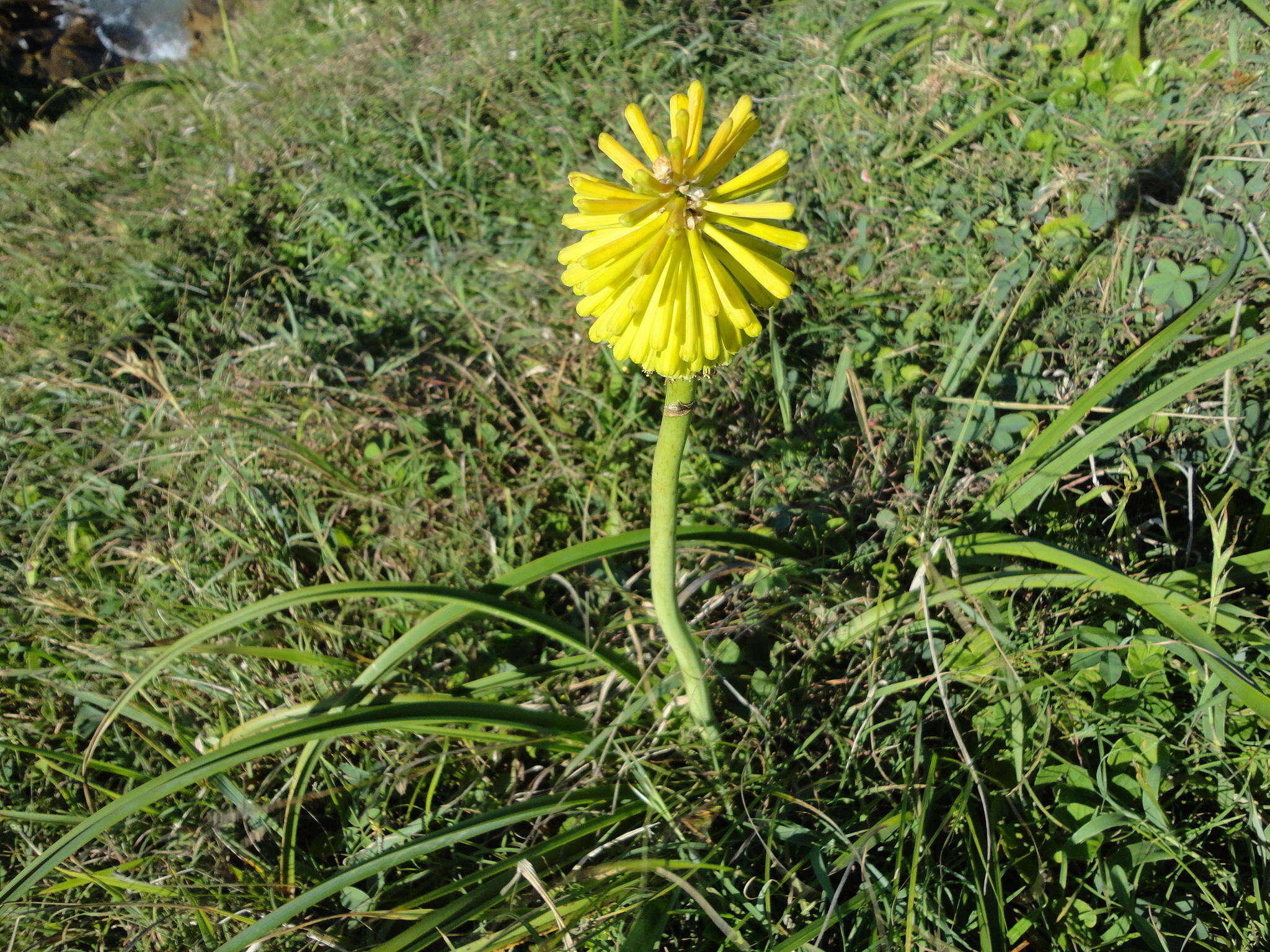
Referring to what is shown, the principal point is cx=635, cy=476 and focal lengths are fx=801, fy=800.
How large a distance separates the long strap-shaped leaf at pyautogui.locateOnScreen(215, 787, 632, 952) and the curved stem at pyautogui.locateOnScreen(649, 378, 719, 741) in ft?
0.86

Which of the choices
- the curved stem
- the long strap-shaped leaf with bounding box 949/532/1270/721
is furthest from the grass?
the curved stem

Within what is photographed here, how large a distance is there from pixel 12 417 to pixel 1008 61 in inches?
151

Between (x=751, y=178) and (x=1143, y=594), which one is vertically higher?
(x=751, y=178)

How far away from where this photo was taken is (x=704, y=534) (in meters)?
1.83

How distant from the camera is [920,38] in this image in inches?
126

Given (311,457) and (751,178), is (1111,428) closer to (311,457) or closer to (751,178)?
(751,178)

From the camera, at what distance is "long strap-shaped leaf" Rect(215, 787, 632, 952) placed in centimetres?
138

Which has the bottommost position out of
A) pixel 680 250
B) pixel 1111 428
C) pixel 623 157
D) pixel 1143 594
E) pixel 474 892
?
pixel 474 892

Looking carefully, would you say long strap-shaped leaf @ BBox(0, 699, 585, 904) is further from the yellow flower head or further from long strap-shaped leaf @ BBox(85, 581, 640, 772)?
the yellow flower head

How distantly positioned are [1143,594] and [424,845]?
4.65ft

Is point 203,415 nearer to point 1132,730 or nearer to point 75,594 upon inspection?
point 75,594

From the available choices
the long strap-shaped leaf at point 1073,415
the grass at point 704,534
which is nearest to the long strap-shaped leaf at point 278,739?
the grass at point 704,534

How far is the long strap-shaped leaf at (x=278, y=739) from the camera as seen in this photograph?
1.41 metres

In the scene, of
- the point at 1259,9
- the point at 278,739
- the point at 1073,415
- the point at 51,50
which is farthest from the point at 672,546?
the point at 51,50
